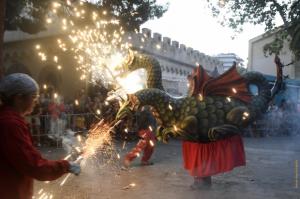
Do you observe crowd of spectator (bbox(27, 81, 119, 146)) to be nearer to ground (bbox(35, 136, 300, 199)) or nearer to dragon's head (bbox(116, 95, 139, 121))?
ground (bbox(35, 136, 300, 199))

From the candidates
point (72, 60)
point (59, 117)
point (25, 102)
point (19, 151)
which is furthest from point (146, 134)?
point (72, 60)

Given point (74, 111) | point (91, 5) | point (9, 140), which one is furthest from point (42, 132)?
point (9, 140)

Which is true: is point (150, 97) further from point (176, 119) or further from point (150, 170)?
point (150, 170)

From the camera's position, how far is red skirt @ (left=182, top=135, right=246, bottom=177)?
6766 millimetres

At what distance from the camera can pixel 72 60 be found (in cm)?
1730

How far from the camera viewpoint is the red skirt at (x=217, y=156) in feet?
22.2

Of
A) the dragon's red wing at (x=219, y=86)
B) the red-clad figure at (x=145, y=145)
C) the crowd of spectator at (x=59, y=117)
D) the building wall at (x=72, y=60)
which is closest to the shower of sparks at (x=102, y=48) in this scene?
the dragon's red wing at (x=219, y=86)

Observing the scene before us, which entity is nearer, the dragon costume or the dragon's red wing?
the dragon costume

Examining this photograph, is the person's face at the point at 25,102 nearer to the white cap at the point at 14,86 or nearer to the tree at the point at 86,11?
the white cap at the point at 14,86

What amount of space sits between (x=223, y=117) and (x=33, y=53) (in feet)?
46.7

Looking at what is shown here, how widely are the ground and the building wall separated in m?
6.91

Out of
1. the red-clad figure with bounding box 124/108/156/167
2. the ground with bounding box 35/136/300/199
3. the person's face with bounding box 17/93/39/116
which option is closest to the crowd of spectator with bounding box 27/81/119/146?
the ground with bounding box 35/136/300/199

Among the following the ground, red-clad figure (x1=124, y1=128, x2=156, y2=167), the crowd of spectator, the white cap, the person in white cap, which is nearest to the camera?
the person in white cap

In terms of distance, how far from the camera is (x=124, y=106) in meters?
6.68
